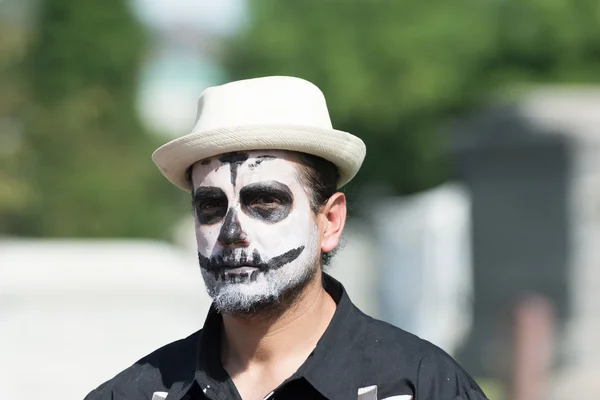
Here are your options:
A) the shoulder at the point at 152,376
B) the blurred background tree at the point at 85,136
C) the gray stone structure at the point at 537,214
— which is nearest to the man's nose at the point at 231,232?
the shoulder at the point at 152,376

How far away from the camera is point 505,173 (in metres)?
22.1

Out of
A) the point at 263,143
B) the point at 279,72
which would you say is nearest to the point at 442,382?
the point at 263,143

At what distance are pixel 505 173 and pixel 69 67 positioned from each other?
13.7m

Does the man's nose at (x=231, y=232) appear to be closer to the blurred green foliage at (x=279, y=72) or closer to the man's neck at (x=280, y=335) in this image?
the man's neck at (x=280, y=335)

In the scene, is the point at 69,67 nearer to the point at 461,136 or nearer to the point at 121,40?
the point at 121,40

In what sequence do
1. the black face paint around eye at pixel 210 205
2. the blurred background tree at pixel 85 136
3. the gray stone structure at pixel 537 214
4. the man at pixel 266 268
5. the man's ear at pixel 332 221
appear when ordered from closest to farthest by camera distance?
1. the man at pixel 266 268
2. the black face paint around eye at pixel 210 205
3. the man's ear at pixel 332 221
4. the gray stone structure at pixel 537 214
5. the blurred background tree at pixel 85 136

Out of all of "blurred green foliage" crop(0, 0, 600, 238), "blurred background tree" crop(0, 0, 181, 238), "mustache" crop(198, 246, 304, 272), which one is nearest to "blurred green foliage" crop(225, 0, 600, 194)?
"blurred green foliage" crop(0, 0, 600, 238)

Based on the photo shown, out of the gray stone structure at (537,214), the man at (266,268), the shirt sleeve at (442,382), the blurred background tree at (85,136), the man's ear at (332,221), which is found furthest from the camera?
the blurred background tree at (85,136)

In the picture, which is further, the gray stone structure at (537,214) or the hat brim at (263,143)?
the gray stone structure at (537,214)

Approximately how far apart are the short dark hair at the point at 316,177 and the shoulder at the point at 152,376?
532mm

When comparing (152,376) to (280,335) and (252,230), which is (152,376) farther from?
(252,230)

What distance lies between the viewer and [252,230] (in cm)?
402

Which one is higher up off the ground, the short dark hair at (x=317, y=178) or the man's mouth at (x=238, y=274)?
the short dark hair at (x=317, y=178)

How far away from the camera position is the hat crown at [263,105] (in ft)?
13.2
